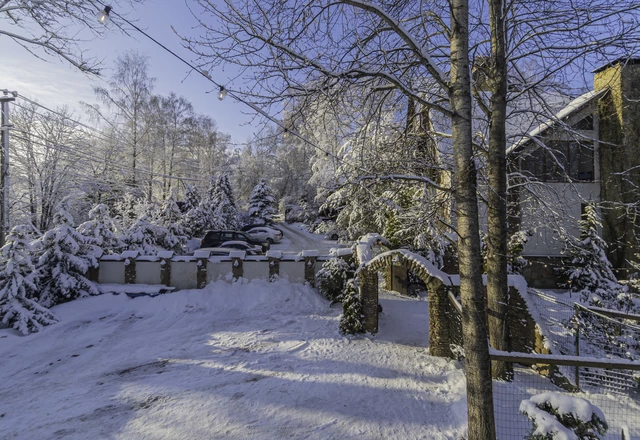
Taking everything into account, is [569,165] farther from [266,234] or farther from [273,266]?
[266,234]

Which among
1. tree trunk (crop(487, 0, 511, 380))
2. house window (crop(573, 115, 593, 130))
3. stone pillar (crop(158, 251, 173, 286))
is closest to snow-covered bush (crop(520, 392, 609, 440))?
tree trunk (crop(487, 0, 511, 380))

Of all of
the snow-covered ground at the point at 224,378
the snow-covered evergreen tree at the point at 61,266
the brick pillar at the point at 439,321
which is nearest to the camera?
the snow-covered ground at the point at 224,378

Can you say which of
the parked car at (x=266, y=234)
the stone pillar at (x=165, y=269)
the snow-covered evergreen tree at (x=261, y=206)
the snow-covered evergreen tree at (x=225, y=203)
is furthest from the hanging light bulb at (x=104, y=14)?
the snow-covered evergreen tree at (x=261, y=206)

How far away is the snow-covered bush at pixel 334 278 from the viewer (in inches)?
389

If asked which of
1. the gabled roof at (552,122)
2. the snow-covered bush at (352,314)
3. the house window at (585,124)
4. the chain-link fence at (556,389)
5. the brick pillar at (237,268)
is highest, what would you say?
the house window at (585,124)

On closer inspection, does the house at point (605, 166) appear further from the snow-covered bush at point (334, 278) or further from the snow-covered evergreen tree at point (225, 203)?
the snow-covered evergreen tree at point (225, 203)

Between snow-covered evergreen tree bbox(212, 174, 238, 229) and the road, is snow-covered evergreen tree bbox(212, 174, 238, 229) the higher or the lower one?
the higher one

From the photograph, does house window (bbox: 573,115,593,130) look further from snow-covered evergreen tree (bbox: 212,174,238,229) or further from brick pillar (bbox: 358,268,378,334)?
snow-covered evergreen tree (bbox: 212,174,238,229)

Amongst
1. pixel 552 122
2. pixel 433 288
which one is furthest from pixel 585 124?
pixel 433 288

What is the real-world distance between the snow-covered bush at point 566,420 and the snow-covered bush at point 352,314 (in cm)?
486

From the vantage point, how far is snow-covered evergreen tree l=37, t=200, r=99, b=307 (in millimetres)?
9453

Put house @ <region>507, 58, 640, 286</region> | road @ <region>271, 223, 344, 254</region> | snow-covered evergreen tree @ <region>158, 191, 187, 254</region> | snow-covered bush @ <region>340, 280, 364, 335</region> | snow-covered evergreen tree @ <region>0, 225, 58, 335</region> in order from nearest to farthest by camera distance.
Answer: snow-covered bush @ <region>340, 280, 364, 335</region> → snow-covered evergreen tree @ <region>0, 225, 58, 335</region> → house @ <region>507, 58, 640, 286</region> → snow-covered evergreen tree @ <region>158, 191, 187, 254</region> → road @ <region>271, 223, 344, 254</region>

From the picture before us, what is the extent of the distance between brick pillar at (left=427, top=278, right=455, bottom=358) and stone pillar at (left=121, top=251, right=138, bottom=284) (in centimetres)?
1019

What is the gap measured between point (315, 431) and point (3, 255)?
924 centimetres
